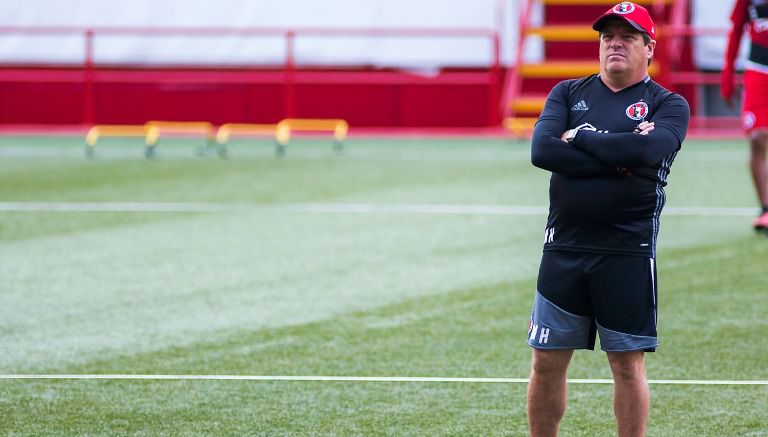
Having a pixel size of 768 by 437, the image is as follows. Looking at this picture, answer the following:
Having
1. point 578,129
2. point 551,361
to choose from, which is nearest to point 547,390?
point 551,361

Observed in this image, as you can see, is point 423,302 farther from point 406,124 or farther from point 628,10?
point 406,124

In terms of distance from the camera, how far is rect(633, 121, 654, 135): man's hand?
185 inches

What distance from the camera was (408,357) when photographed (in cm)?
686

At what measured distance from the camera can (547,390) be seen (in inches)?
191

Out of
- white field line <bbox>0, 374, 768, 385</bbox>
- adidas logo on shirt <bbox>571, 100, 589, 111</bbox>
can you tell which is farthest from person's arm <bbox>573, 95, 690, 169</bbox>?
white field line <bbox>0, 374, 768, 385</bbox>

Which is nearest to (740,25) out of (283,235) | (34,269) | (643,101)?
(283,235)

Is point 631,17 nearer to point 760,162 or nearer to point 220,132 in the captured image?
point 760,162

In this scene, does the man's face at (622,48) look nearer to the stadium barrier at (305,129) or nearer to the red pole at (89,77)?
the stadium barrier at (305,129)

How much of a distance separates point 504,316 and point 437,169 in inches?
310

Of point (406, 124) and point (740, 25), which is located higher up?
point (740, 25)

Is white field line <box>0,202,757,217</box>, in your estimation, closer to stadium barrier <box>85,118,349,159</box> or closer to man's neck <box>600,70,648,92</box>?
stadium barrier <box>85,118,349,159</box>

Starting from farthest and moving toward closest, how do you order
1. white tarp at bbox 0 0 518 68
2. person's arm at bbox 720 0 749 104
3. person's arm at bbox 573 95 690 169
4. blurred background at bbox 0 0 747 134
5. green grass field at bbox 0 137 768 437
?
white tarp at bbox 0 0 518 68 < blurred background at bbox 0 0 747 134 < person's arm at bbox 720 0 749 104 < green grass field at bbox 0 137 768 437 < person's arm at bbox 573 95 690 169

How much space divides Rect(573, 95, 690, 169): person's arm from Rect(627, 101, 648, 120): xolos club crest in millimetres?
41

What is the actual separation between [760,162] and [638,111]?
235 inches
